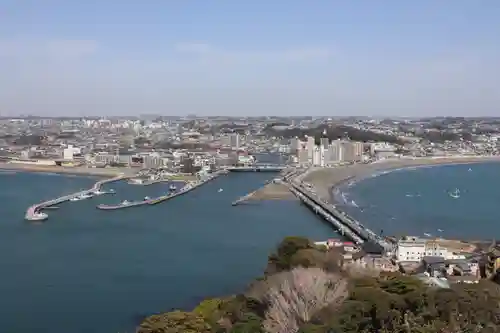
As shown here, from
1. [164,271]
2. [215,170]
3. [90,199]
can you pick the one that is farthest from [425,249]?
[215,170]

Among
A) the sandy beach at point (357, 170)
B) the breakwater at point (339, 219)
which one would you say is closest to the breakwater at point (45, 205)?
the breakwater at point (339, 219)

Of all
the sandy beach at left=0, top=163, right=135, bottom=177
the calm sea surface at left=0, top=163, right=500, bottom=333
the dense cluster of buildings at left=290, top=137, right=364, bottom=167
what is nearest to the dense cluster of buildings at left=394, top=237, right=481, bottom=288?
the calm sea surface at left=0, top=163, right=500, bottom=333

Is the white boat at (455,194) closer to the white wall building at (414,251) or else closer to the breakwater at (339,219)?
the breakwater at (339,219)

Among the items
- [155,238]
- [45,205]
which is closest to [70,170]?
[45,205]

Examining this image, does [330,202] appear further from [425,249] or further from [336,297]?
[336,297]

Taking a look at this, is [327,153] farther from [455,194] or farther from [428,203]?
[428,203]

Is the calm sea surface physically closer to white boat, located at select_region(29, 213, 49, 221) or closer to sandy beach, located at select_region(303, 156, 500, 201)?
white boat, located at select_region(29, 213, 49, 221)
